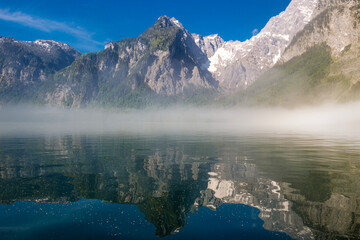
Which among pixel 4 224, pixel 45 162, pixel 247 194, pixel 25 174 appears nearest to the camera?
pixel 4 224

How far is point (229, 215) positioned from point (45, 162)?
82.7 feet

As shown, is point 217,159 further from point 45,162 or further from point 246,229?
point 45,162

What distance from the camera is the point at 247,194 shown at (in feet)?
60.3

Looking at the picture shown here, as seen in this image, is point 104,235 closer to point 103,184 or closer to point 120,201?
point 120,201

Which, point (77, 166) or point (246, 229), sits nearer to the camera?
point (246, 229)

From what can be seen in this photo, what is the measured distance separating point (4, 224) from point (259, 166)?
2353cm

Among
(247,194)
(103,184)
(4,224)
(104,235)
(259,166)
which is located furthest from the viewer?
(259,166)

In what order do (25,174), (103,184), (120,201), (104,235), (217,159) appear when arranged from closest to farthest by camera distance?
1. (104,235)
2. (120,201)
3. (103,184)
4. (25,174)
5. (217,159)

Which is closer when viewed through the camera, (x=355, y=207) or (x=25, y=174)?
(x=355, y=207)

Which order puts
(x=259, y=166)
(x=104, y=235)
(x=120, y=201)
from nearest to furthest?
(x=104, y=235) → (x=120, y=201) → (x=259, y=166)

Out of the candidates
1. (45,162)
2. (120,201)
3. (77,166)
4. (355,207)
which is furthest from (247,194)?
(45,162)

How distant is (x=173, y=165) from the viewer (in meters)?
29.2

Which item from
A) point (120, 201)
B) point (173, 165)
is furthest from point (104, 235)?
point (173, 165)

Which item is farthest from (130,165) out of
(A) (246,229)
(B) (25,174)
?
(A) (246,229)
